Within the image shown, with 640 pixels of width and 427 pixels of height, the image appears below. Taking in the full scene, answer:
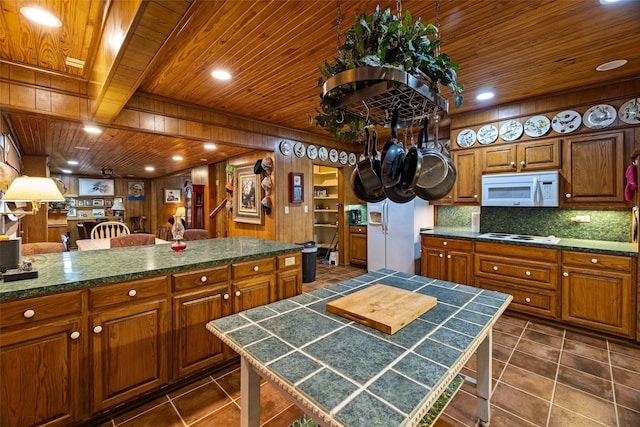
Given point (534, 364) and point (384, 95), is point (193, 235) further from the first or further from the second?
point (534, 364)

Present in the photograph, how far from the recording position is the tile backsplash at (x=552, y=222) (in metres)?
3.05

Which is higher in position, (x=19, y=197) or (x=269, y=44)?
(x=269, y=44)

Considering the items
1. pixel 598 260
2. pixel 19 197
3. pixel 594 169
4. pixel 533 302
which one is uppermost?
pixel 594 169

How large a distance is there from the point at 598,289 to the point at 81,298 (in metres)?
4.29

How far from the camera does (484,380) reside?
Answer: 5.46ft

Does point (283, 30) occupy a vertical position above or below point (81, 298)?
above

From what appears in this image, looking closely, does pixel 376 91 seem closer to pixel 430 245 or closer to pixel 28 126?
pixel 430 245

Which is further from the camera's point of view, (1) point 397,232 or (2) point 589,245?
(1) point 397,232

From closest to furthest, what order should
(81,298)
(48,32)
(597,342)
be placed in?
(81,298)
(48,32)
(597,342)

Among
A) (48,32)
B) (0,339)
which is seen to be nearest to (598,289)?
(0,339)

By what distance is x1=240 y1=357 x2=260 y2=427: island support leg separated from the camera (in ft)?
3.61

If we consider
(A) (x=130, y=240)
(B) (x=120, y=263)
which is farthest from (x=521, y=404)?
(A) (x=130, y=240)

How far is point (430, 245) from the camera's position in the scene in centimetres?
394

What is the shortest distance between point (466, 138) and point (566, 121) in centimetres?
105
